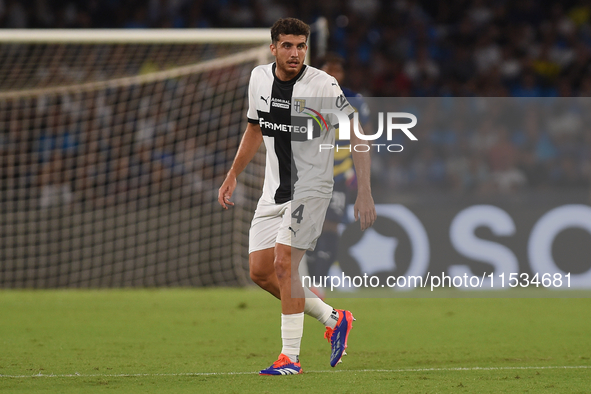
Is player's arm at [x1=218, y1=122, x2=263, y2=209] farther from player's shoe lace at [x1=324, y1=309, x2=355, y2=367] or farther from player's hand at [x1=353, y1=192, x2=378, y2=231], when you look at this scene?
player's shoe lace at [x1=324, y1=309, x2=355, y2=367]

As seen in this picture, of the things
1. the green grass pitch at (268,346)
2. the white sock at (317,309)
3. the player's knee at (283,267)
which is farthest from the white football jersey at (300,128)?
the green grass pitch at (268,346)

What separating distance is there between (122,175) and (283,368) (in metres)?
5.68

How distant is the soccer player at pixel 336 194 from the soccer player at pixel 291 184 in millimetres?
1894

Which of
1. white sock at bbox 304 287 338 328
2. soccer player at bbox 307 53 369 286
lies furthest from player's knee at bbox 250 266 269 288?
soccer player at bbox 307 53 369 286

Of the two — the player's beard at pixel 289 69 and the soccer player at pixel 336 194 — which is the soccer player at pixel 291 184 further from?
the soccer player at pixel 336 194

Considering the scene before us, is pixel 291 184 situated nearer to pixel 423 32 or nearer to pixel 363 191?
pixel 363 191

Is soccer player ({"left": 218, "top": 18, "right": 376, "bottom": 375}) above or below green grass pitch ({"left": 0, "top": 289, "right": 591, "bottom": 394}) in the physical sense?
above

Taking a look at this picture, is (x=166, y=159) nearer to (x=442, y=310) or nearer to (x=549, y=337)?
(x=442, y=310)

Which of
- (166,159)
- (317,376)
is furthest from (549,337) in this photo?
(166,159)

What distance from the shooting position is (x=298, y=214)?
4258mm

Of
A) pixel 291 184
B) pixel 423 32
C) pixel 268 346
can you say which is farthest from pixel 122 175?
pixel 423 32

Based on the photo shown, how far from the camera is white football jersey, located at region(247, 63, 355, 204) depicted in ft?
14.1

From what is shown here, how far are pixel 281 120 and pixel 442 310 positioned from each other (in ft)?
11.4

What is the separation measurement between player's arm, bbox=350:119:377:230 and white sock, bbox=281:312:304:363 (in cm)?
58
